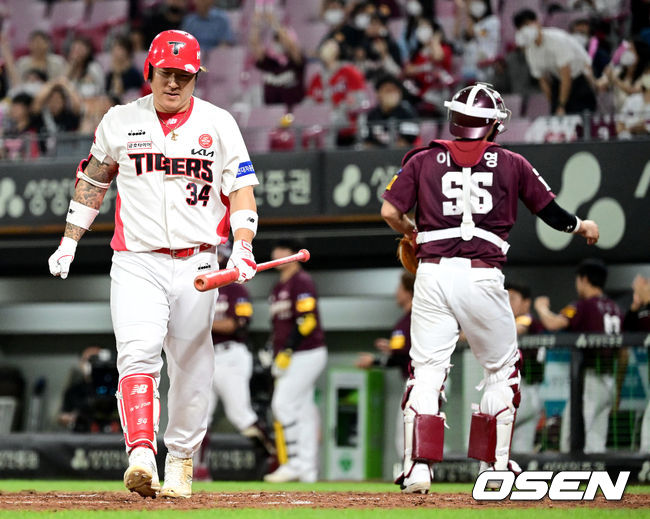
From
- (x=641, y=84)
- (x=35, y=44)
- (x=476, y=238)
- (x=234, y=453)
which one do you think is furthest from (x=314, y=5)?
(x=476, y=238)

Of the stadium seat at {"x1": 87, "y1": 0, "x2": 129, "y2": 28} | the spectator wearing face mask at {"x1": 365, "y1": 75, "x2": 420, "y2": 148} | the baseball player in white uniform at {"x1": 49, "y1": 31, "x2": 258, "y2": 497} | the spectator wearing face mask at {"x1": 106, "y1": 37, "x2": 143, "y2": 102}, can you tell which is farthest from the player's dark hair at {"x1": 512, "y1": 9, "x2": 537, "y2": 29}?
the baseball player in white uniform at {"x1": 49, "y1": 31, "x2": 258, "y2": 497}

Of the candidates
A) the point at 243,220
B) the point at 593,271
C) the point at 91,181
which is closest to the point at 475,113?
the point at 243,220

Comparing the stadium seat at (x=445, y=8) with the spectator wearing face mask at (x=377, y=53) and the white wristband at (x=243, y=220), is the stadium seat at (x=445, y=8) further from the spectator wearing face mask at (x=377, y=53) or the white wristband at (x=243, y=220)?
the white wristband at (x=243, y=220)

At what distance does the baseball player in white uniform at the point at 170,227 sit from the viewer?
5055 millimetres

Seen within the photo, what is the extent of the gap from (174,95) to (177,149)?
259 mm

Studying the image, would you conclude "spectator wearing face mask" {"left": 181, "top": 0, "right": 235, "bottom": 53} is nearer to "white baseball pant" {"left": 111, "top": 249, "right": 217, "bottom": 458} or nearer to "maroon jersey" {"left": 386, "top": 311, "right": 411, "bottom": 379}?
"maroon jersey" {"left": 386, "top": 311, "right": 411, "bottom": 379}

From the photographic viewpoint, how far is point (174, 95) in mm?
5227

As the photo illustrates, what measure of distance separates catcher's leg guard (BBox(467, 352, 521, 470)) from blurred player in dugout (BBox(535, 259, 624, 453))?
3050 mm

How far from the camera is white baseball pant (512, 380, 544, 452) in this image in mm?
8961

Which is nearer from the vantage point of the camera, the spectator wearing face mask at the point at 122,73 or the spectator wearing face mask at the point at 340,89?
the spectator wearing face mask at the point at 340,89

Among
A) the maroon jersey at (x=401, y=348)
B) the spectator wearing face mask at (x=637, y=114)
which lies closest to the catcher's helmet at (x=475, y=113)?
the maroon jersey at (x=401, y=348)

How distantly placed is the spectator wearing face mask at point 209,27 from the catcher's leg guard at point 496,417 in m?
8.88

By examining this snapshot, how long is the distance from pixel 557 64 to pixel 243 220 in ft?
21.1

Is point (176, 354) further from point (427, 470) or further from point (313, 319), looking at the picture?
point (313, 319)
